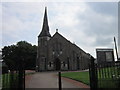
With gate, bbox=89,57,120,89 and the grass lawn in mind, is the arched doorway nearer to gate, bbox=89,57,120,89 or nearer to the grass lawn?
the grass lawn

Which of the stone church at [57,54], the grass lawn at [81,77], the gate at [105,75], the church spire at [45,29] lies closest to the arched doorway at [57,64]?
the stone church at [57,54]

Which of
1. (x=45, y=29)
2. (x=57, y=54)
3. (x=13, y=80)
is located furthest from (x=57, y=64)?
(x=13, y=80)

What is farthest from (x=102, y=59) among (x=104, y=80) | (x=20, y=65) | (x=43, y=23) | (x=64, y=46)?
(x=43, y=23)

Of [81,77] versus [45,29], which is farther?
[45,29]

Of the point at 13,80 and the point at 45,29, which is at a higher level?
the point at 45,29

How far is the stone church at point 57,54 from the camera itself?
150ft

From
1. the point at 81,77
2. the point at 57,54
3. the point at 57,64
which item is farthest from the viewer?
the point at 57,54

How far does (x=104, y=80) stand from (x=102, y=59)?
317 centimetres

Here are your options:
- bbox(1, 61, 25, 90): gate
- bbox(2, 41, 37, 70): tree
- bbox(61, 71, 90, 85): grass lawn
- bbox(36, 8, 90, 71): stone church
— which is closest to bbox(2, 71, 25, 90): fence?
bbox(1, 61, 25, 90): gate

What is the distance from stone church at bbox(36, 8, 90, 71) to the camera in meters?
45.6

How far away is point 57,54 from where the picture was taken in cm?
4650

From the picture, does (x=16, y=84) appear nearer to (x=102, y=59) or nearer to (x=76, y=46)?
(x=102, y=59)

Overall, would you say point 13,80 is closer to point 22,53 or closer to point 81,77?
point 81,77

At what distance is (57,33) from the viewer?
157 feet
